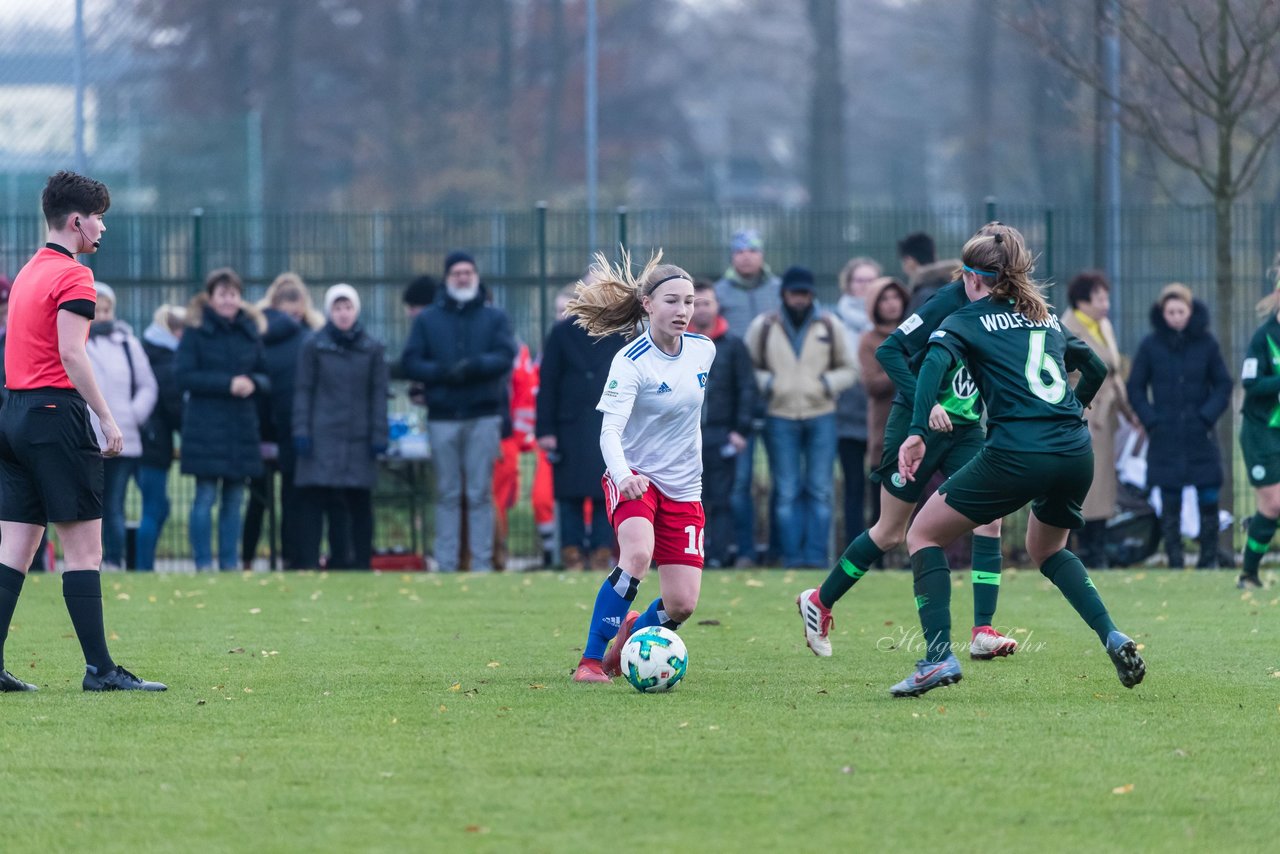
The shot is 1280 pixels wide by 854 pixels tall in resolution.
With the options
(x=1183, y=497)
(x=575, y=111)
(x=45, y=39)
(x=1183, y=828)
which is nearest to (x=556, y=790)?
(x=1183, y=828)

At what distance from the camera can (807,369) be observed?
14.2 meters

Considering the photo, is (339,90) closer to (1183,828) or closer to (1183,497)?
(1183,497)

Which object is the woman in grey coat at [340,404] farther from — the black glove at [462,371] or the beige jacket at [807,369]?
the beige jacket at [807,369]

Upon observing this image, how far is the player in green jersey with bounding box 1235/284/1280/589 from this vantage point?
12078 millimetres

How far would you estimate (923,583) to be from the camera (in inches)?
298

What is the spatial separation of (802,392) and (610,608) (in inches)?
256

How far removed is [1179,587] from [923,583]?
18.1 feet

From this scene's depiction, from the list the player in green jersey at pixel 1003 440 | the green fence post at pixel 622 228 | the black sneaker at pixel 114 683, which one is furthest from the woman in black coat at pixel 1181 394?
the black sneaker at pixel 114 683

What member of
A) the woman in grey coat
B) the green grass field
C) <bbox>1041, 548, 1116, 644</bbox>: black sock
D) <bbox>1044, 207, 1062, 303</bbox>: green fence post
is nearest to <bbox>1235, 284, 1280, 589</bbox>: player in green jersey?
the green grass field

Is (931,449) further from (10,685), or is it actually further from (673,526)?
(10,685)

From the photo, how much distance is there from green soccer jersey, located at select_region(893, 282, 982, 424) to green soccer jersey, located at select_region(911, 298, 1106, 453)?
0.64 metres

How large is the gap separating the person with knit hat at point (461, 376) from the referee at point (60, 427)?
6.38 meters

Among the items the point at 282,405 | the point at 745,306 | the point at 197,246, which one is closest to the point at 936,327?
the point at 745,306

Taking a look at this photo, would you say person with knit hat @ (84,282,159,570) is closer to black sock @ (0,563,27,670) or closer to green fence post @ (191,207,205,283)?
green fence post @ (191,207,205,283)
